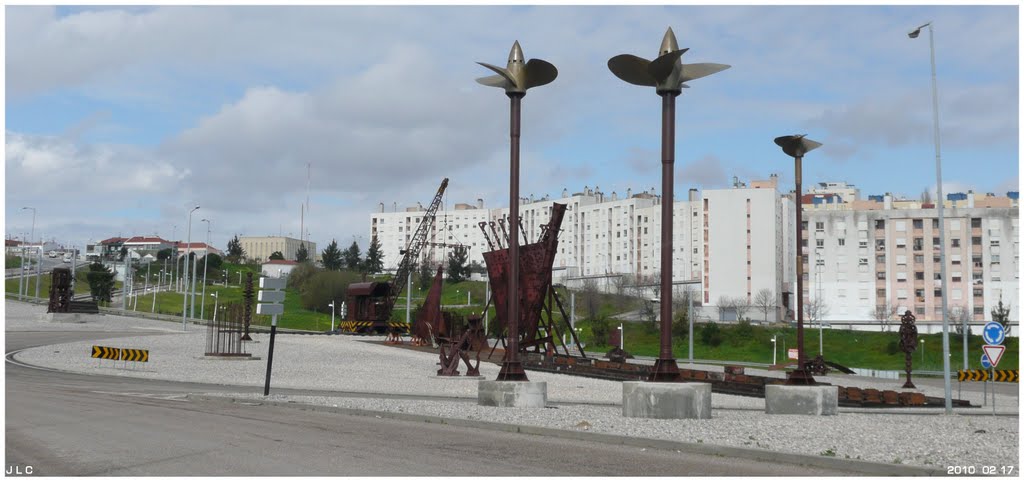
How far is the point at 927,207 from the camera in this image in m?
112

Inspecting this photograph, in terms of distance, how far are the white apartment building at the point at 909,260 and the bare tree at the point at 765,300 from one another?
402 cm

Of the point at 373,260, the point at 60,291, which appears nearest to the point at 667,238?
the point at 60,291

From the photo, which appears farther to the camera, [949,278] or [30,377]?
[949,278]

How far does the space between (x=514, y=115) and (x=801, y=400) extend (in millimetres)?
8347

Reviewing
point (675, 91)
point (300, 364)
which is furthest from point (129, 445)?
point (300, 364)

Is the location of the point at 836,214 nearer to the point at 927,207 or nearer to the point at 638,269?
the point at 927,207

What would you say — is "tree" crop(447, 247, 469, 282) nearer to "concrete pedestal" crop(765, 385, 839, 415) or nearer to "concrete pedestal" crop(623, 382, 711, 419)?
"concrete pedestal" crop(765, 385, 839, 415)

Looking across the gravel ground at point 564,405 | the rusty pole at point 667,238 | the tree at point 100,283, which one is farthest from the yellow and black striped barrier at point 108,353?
the tree at point 100,283

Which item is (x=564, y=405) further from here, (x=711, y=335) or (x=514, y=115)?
(x=711, y=335)

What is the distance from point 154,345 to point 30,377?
59.0 feet

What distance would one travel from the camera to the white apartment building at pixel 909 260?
10444cm

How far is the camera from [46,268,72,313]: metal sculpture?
67062mm

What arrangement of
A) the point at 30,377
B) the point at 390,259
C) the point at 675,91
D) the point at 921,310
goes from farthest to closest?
the point at 390,259
the point at 921,310
the point at 30,377
the point at 675,91

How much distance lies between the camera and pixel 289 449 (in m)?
12.2
